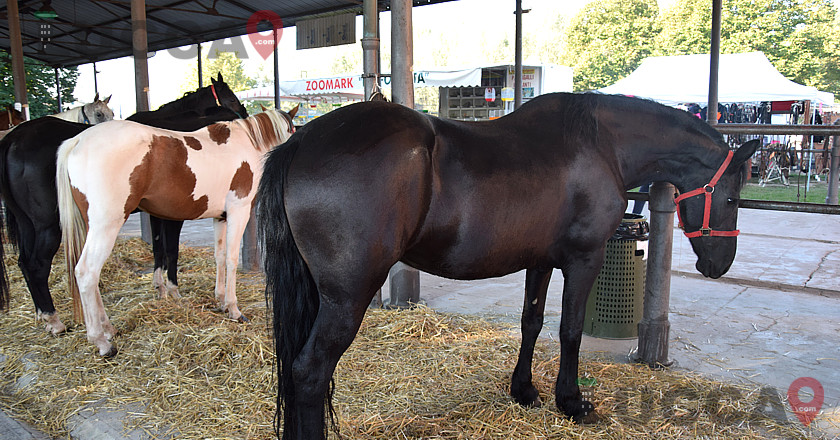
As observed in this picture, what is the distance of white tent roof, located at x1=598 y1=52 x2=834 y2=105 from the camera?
42.9 ft

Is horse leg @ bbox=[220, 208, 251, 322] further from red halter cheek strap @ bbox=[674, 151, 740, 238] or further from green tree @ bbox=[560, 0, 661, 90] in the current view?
green tree @ bbox=[560, 0, 661, 90]

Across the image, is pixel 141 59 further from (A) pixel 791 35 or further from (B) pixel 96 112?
(A) pixel 791 35

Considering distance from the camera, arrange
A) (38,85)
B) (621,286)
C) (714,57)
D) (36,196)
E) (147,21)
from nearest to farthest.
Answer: (621,286) < (36,196) < (714,57) < (147,21) < (38,85)

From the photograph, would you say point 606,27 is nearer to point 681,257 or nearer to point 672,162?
point 681,257

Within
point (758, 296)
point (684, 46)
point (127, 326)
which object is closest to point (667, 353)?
point (758, 296)

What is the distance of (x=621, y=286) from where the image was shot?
389cm

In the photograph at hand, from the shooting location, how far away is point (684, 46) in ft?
115

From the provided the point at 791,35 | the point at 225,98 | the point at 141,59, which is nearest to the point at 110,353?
the point at 225,98

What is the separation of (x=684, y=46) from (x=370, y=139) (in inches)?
1520

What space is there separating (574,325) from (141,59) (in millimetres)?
6707

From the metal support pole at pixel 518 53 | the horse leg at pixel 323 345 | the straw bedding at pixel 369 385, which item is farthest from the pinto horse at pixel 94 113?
the horse leg at pixel 323 345

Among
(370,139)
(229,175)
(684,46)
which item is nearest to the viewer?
(370,139)

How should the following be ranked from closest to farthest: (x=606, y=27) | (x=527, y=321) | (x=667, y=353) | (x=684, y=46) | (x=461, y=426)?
1. (x=461, y=426)
2. (x=527, y=321)
3. (x=667, y=353)
4. (x=684, y=46)
5. (x=606, y=27)

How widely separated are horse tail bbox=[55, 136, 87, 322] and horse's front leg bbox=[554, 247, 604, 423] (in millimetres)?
3250
